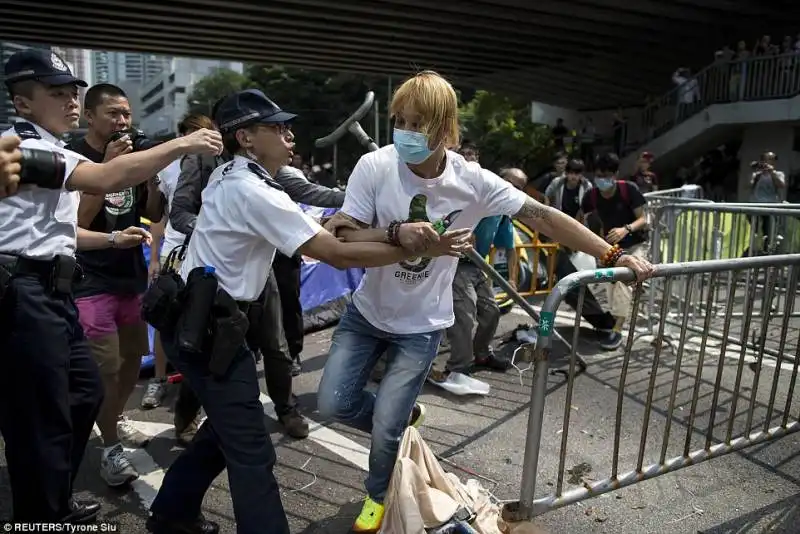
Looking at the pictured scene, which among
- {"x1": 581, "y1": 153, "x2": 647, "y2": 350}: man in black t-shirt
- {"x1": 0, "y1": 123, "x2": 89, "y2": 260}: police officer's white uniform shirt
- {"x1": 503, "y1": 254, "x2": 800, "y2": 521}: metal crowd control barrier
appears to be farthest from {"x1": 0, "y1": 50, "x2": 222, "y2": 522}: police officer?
{"x1": 581, "y1": 153, "x2": 647, "y2": 350}: man in black t-shirt

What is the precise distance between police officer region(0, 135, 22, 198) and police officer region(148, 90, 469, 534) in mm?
670

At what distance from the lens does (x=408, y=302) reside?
2863mm

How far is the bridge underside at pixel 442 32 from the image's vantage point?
56.9ft

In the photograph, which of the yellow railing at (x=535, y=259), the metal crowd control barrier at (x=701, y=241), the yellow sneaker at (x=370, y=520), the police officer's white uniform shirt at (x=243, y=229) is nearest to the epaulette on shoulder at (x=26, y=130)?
the police officer's white uniform shirt at (x=243, y=229)

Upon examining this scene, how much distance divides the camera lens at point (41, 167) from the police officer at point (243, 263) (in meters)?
0.54

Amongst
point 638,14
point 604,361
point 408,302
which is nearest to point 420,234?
point 408,302

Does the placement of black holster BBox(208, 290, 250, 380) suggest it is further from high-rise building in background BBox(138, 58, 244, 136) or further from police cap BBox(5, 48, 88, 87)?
high-rise building in background BBox(138, 58, 244, 136)

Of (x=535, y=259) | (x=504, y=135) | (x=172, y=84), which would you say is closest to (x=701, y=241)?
(x=535, y=259)

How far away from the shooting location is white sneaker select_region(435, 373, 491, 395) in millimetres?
4684

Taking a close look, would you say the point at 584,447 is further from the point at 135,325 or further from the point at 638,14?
the point at 638,14

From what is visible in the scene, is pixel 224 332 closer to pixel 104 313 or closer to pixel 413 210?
pixel 413 210

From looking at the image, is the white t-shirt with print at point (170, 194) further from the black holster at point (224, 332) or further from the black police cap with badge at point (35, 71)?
the black holster at point (224, 332)

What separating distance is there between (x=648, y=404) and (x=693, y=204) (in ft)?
9.83

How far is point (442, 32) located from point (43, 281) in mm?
19357
